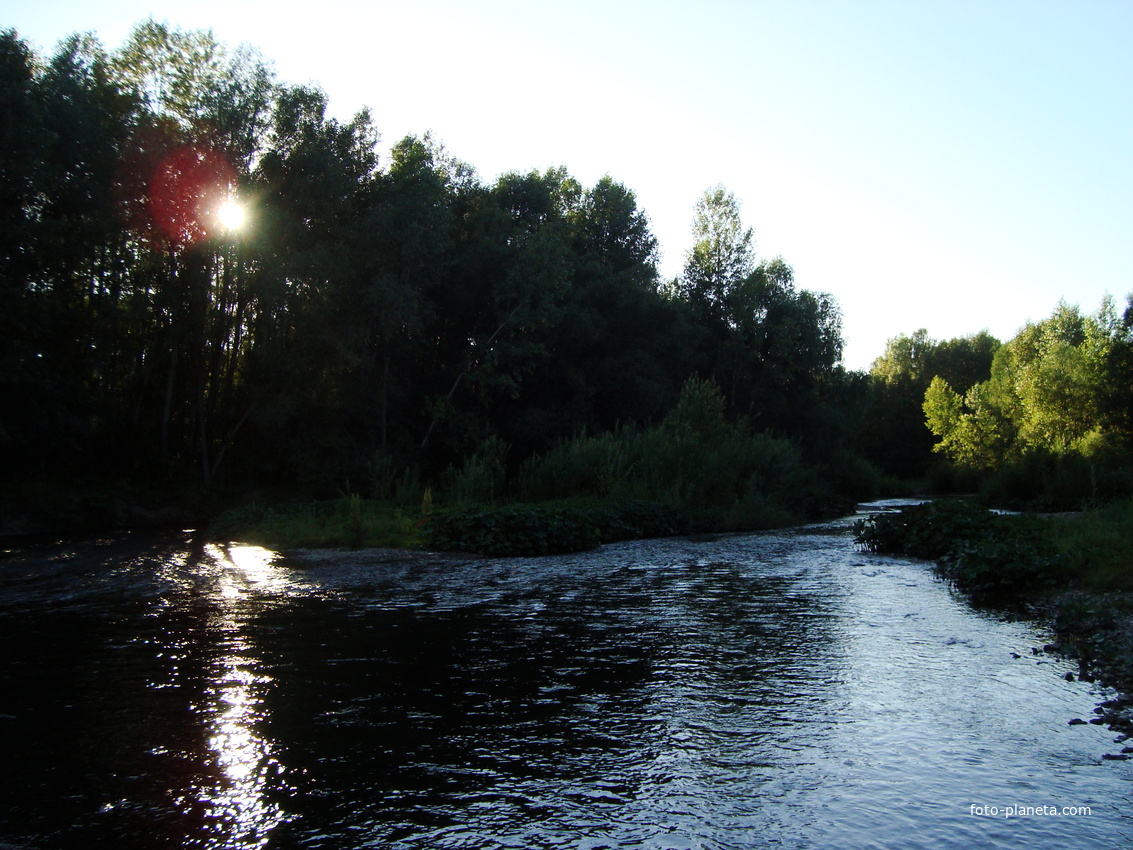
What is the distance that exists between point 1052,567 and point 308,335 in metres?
24.2

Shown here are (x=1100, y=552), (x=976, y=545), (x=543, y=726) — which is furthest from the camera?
(x=976, y=545)

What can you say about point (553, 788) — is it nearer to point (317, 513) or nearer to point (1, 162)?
point (317, 513)

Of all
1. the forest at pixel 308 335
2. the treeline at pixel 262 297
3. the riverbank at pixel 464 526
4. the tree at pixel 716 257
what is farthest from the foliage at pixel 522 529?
the tree at pixel 716 257

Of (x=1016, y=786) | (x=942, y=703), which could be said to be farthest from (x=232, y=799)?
(x=942, y=703)

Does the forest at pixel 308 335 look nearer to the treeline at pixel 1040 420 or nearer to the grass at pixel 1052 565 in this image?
the treeline at pixel 1040 420

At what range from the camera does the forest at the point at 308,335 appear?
23719 mm

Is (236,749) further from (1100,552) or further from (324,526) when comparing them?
(324,526)

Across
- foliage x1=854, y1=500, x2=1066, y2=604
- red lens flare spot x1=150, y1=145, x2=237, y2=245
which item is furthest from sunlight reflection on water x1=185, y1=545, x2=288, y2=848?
red lens flare spot x1=150, y1=145, x2=237, y2=245

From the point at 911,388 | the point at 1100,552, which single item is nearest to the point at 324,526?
the point at 1100,552

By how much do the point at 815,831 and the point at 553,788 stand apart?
1567 millimetres

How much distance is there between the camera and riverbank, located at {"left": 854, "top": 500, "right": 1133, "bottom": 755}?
26.2 ft

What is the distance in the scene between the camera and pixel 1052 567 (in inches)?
487

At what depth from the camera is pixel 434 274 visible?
3316cm

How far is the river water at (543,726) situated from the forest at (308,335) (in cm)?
1121
